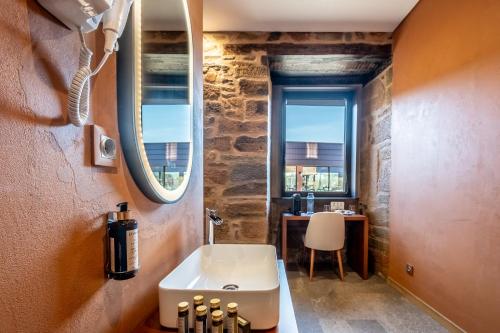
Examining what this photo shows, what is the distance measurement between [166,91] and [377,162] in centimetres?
278

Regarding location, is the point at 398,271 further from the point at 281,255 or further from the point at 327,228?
the point at 281,255

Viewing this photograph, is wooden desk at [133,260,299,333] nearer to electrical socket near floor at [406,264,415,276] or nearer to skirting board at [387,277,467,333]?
skirting board at [387,277,467,333]

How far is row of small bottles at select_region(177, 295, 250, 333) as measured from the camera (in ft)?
2.01

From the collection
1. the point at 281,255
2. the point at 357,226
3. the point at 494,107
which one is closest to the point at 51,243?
the point at 494,107

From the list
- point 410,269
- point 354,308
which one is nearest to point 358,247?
point 410,269

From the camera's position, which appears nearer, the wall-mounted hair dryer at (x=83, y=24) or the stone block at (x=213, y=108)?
the wall-mounted hair dryer at (x=83, y=24)

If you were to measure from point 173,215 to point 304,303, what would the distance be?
1.88 meters

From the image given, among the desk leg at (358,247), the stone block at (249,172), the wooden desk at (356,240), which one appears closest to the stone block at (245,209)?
the stone block at (249,172)

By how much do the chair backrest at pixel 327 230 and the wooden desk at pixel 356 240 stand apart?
176 millimetres

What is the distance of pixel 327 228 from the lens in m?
2.89

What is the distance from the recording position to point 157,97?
89cm

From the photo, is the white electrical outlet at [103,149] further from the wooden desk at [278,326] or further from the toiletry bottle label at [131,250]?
the wooden desk at [278,326]

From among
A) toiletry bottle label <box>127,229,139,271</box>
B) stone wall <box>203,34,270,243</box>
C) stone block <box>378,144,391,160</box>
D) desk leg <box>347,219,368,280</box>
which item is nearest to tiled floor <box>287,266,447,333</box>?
desk leg <box>347,219,368,280</box>

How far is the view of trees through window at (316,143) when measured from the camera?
12.2 ft
